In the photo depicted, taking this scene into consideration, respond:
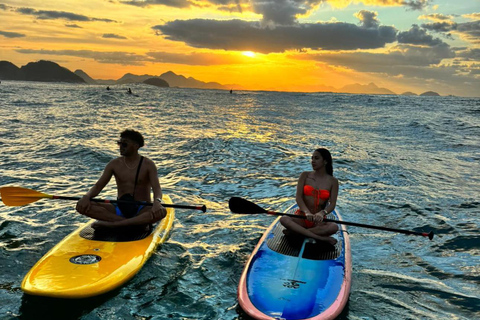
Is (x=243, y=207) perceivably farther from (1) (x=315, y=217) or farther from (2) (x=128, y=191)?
(2) (x=128, y=191)

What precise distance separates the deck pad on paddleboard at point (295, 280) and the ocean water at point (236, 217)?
43cm

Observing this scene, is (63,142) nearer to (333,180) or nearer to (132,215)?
(132,215)

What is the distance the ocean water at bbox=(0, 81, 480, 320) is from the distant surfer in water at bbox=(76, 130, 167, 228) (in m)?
0.78

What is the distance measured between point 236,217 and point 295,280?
13.5 ft

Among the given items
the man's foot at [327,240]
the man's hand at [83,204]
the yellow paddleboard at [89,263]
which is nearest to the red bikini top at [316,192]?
the man's foot at [327,240]

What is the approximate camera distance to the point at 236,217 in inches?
358

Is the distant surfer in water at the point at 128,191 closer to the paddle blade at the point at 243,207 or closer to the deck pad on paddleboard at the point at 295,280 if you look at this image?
the paddle blade at the point at 243,207

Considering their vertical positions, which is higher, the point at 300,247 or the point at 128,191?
the point at 128,191

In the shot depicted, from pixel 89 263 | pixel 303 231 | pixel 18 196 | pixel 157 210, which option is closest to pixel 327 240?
pixel 303 231

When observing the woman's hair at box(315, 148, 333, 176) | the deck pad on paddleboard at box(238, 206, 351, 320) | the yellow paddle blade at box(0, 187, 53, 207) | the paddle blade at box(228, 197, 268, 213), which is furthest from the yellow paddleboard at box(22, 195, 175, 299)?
the woman's hair at box(315, 148, 333, 176)

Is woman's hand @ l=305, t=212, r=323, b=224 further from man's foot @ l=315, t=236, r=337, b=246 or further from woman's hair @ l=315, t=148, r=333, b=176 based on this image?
woman's hair @ l=315, t=148, r=333, b=176

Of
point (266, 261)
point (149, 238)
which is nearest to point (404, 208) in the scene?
point (266, 261)

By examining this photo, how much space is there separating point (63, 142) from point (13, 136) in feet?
10.5

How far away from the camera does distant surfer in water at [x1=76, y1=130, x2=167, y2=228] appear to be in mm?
6383
